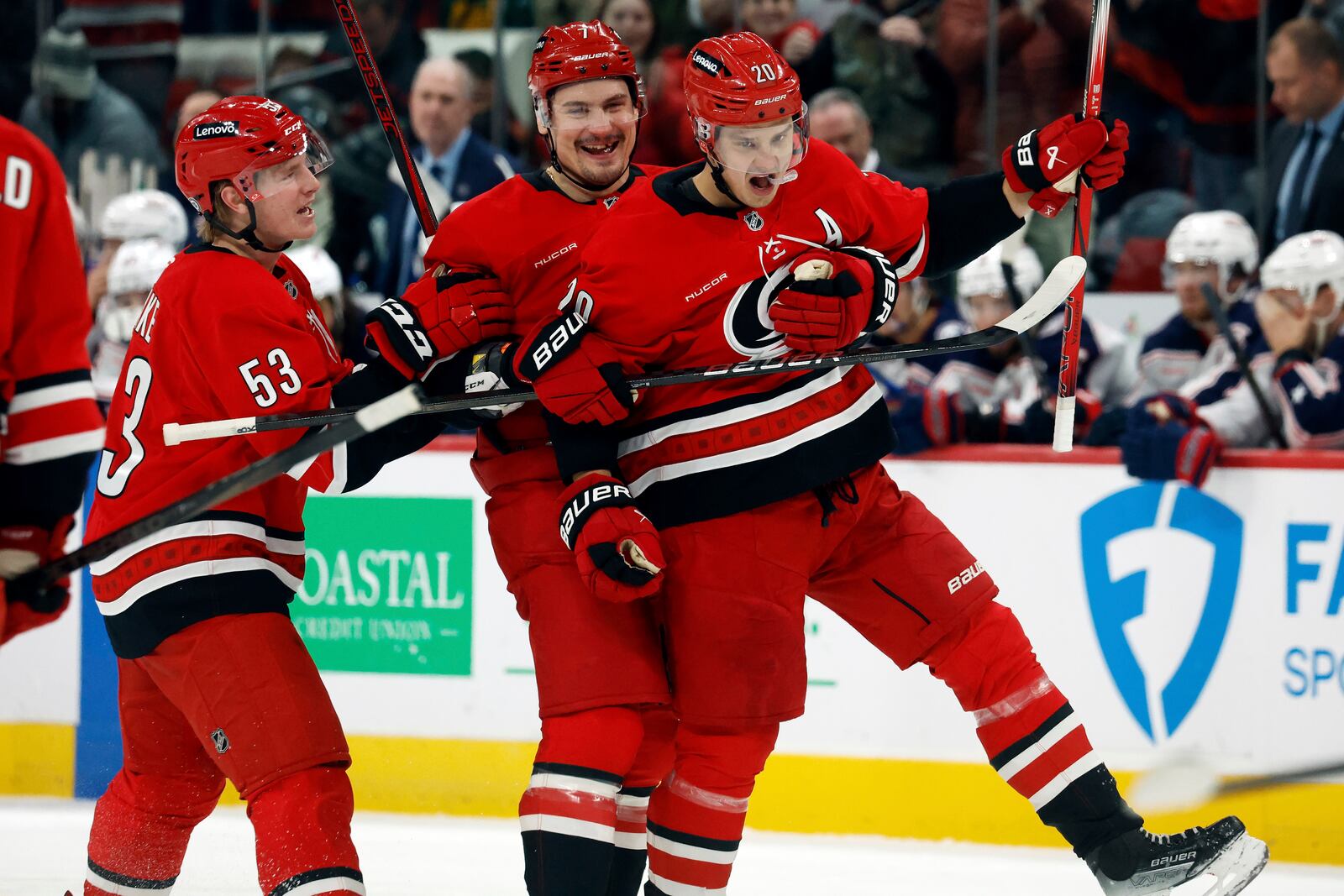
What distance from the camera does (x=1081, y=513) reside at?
3.79m

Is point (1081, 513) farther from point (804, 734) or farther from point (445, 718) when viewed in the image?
point (445, 718)

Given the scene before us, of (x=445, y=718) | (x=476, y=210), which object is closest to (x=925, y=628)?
(x=476, y=210)

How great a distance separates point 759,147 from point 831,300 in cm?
24

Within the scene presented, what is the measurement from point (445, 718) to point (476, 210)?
5.58ft

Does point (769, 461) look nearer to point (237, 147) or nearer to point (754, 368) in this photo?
point (754, 368)

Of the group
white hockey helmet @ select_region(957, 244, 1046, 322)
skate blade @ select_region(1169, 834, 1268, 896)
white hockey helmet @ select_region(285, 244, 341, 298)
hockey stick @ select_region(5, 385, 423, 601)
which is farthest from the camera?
white hockey helmet @ select_region(285, 244, 341, 298)

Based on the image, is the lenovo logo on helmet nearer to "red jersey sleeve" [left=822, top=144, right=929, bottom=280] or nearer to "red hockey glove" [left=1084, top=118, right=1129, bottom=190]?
"red jersey sleeve" [left=822, top=144, right=929, bottom=280]

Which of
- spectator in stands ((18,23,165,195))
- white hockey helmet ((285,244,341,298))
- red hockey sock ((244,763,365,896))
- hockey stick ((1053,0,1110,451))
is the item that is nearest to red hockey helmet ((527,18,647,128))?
hockey stick ((1053,0,1110,451))

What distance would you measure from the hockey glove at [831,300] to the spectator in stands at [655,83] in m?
2.64

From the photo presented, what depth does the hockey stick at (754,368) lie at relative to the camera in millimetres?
2516

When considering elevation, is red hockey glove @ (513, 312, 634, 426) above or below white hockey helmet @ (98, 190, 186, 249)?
above

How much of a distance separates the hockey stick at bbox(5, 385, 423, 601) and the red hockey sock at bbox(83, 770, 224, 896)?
382 millimetres

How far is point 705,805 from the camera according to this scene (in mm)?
2660

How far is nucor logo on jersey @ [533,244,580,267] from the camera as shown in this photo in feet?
9.19
